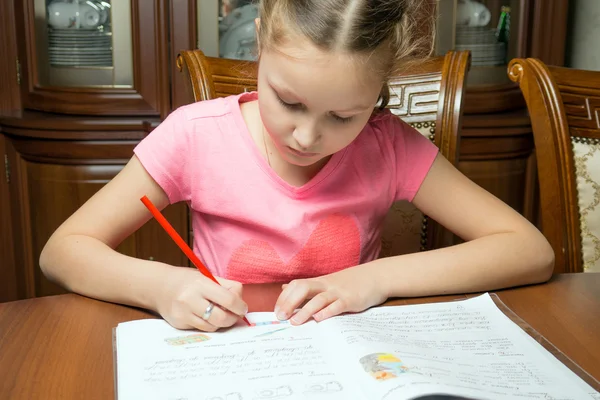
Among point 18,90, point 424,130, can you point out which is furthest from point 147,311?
point 18,90

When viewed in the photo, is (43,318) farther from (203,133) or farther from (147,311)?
(203,133)

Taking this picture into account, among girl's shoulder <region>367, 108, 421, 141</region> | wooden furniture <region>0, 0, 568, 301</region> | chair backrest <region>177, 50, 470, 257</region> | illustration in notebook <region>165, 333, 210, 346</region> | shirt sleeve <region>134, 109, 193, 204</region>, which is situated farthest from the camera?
wooden furniture <region>0, 0, 568, 301</region>

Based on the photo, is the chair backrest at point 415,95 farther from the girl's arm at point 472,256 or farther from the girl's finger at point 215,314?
the girl's finger at point 215,314

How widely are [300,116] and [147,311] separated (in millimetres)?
311

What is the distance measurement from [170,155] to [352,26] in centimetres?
36

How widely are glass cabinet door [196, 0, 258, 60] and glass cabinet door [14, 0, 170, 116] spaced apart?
0.37 feet

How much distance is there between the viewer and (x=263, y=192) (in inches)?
43.1

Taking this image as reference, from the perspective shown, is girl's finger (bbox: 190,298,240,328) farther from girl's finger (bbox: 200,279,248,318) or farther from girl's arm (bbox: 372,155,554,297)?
girl's arm (bbox: 372,155,554,297)

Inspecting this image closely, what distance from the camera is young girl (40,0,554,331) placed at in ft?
2.78

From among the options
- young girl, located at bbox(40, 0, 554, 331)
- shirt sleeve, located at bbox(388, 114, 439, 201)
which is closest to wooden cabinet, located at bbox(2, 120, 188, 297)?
young girl, located at bbox(40, 0, 554, 331)

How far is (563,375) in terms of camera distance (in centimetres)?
68

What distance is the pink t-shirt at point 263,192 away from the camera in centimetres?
108

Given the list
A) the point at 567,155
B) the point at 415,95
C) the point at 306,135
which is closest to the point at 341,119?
the point at 306,135

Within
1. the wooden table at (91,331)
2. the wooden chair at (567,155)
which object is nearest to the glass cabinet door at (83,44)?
the wooden chair at (567,155)
